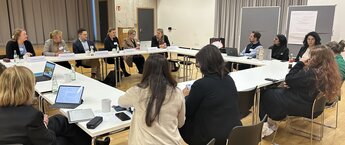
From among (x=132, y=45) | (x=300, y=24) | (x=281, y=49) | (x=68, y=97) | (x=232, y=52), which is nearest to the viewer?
(x=68, y=97)

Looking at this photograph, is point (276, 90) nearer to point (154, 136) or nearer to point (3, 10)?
point (154, 136)

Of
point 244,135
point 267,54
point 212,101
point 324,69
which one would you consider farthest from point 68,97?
point 267,54

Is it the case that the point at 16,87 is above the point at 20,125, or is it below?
above

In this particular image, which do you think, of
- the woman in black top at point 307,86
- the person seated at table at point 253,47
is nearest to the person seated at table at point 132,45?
the person seated at table at point 253,47

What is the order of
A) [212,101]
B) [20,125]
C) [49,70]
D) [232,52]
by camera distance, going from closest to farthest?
1. [20,125]
2. [212,101]
3. [49,70]
4. [232,52]

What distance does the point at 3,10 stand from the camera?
10344 mm

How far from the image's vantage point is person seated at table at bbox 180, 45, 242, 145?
1893 millimetres

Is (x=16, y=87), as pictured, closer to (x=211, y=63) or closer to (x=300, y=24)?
(x=211, y=63)

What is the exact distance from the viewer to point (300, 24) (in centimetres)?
662

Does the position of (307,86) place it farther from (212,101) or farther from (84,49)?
(84,49)

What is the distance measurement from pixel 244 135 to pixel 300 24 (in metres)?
5.74

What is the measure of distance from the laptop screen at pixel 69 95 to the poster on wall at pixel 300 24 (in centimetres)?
580

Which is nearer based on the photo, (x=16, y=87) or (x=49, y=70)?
Answer: (x=16, y=87)

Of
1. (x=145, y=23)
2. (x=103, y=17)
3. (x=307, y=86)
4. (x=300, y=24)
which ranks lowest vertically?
(x=307, y=86)
